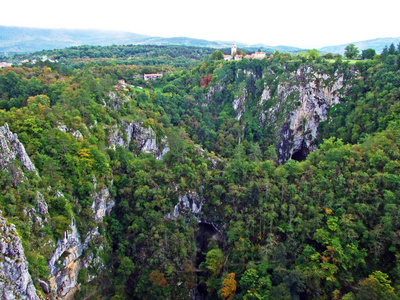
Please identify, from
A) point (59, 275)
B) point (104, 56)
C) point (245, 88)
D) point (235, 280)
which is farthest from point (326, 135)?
point (104, 56)

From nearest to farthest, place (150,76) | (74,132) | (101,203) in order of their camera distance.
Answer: (101,203)
(74,132)
(150,76)

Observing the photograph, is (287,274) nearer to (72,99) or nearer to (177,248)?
(177,248)

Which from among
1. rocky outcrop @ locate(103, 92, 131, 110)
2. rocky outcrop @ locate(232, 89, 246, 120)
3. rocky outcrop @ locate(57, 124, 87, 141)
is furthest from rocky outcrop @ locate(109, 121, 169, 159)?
rocky outcrop @ locate(232, 89, 246, 120)

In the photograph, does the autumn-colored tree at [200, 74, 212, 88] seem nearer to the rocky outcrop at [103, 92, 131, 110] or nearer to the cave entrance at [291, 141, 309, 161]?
the rocky outcrop at [103, 92, 131, 110]

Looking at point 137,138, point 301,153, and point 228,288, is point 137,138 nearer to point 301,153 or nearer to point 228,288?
point 228,288

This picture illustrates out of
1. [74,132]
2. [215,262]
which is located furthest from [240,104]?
[215,262]

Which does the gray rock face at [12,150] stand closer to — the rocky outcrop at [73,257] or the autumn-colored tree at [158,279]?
A: the rocky outcrop at [73,257]
